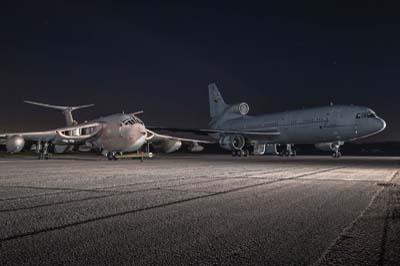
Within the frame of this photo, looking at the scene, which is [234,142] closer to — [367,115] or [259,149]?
[259,149]

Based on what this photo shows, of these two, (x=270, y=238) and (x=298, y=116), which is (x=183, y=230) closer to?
(x=270, y=238)

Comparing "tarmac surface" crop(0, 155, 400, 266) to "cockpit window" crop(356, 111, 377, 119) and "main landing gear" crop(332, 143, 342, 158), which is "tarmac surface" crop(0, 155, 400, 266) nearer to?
"cockpit window" crop(356, 111, 377, 119)

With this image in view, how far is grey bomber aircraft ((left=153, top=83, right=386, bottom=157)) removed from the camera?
3167cm

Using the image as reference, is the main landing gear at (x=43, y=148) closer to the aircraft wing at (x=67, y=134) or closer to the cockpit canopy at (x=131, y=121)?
the aircraft wing at (x=67, y=134)

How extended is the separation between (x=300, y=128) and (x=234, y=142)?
283 inches

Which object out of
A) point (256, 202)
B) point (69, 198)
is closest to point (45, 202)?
point (69, 198)

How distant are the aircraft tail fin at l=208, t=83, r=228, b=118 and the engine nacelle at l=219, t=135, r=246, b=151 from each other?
1406cm

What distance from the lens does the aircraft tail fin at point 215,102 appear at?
184ft

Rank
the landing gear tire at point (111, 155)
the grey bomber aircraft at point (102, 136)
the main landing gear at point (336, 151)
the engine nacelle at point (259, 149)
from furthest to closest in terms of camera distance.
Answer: the engine nacelle at point (259, 149)
the main landing gear at point (336, 151)
the landing gear tire at point (111, 155)
the grey bomber aircraft at point (102, 136)

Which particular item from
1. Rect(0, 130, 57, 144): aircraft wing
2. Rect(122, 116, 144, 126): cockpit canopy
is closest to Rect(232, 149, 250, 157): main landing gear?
Rect(122, 116, 144, 126): cockpit canopy

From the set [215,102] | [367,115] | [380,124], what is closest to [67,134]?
[367,115]

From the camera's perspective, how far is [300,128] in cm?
3578

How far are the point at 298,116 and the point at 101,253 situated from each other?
34.3 metres

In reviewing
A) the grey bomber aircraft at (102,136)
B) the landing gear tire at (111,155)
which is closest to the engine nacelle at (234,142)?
the grey bomber aircraft at (102,136)
